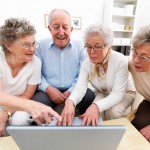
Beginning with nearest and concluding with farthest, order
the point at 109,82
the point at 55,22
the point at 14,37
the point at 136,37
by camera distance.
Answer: the point at 136,37 < the point at 14,37 < the point at 109,82 < the point at 55,22

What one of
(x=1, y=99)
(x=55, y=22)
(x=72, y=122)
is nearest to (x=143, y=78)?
(x=72, y=122)

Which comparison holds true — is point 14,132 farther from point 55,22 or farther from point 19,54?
point 55,22

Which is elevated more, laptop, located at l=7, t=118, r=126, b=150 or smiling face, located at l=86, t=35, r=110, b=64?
smiling face, located at l=86, t=35, r=110, b=64

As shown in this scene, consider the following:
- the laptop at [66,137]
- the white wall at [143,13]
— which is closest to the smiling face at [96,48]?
the laptop at [66,137]

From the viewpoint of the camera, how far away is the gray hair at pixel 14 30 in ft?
4.18

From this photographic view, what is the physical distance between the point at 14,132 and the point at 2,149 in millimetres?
333

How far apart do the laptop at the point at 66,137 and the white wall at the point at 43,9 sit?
8.67ft

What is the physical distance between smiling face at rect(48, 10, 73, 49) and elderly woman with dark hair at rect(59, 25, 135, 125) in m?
0.33

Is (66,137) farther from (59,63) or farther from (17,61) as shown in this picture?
(59,63)

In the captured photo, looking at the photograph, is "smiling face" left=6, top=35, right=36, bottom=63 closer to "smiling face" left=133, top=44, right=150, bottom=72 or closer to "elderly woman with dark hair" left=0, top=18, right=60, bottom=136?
"elderly woman with dark hair" left=0, top=18, right=60, bottom=136

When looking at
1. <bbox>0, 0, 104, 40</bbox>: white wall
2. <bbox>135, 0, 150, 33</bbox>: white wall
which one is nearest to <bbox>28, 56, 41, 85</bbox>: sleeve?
<bbox>0, 0, 104, 40</bbox>: white wall

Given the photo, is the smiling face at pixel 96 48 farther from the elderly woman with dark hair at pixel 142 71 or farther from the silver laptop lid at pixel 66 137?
the silver laptop lid at pixel 66 137

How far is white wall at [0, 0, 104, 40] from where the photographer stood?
2.94 metres

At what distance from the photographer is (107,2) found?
3.27m
